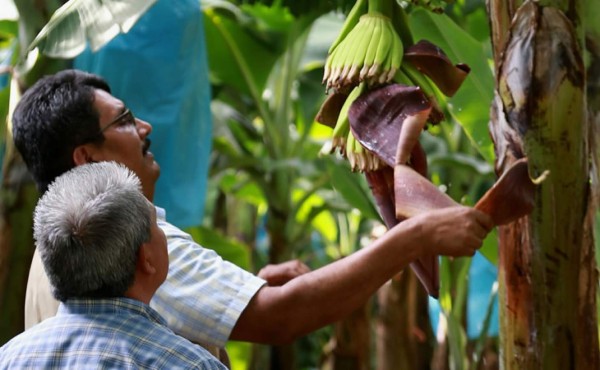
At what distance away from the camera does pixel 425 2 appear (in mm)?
1232

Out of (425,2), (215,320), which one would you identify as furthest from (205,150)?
(425,2)

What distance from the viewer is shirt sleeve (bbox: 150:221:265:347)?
1405mm

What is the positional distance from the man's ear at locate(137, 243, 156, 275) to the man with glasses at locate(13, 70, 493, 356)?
0.27 metres

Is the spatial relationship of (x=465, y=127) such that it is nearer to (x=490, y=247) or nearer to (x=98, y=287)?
(x=490, y=247)

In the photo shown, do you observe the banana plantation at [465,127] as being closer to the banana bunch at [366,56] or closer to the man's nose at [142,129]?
the banana bunch at [366,56]

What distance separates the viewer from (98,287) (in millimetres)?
1108

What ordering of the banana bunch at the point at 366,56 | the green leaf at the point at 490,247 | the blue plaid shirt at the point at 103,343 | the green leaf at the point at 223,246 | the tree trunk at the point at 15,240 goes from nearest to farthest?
the blue plaid shirt at the point at 103,343 → the banana bunch at the point at 366,56 → the green leaf at the point at 490,247 → the tree trunk at the point at 15,240 → the green leaf at the point at 223,246

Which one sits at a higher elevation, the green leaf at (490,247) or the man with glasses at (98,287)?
the man with glasses at (98,287)

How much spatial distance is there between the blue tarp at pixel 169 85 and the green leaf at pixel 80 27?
2.34 ft

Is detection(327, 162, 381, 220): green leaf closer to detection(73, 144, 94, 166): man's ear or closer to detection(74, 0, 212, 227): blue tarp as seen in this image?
detection(74, 0, 212, 227): blue tarp

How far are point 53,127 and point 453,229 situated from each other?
0.75 metres

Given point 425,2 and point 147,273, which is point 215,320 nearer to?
point 147,273

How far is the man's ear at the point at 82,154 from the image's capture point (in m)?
1.58

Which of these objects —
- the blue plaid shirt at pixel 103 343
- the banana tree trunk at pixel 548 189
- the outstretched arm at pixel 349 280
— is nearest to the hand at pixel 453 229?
the outstretched arm at pixel 349 280
